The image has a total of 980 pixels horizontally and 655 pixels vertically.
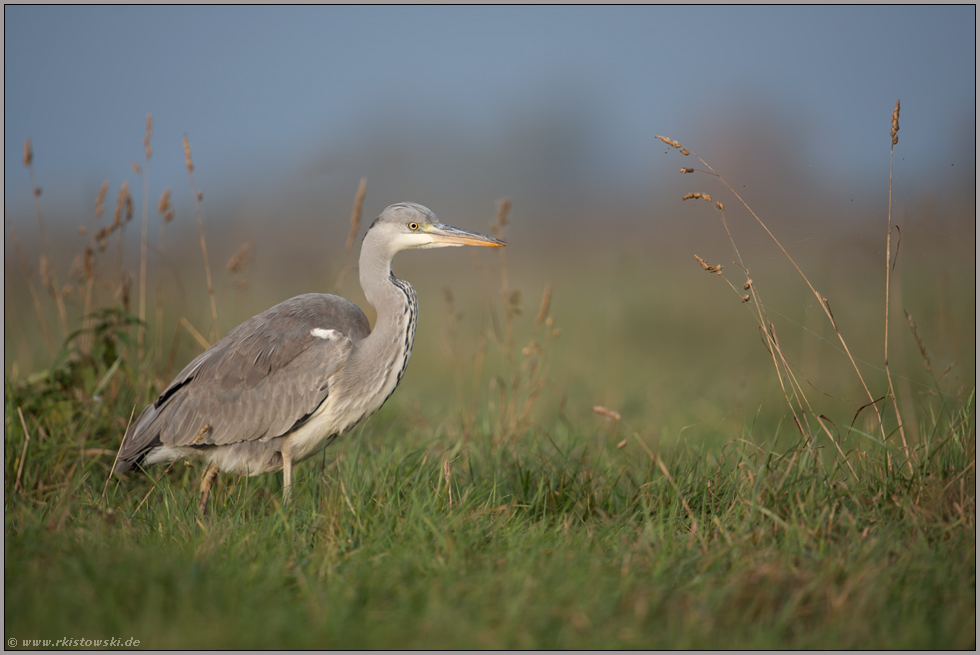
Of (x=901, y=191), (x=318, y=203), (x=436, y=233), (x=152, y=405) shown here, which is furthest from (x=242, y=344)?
(x=318, y=203)

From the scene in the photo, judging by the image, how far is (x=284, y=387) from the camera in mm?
4004

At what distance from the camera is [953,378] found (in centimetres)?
552

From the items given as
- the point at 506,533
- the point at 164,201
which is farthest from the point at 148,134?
the point at 506,533

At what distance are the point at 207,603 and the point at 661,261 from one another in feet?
33.2

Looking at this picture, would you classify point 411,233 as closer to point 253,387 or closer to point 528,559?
point 253,387

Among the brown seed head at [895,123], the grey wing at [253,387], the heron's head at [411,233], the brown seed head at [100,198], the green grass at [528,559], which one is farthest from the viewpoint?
the brown seed head at [100,198]

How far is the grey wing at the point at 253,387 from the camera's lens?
13.1 feet

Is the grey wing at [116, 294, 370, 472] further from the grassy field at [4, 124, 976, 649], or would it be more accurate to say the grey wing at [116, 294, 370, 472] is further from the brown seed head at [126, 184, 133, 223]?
the brown seed head at [126, 184, 133, 223]

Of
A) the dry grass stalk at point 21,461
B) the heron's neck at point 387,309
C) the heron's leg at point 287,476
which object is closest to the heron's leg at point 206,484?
the heron's leg at point 287,476

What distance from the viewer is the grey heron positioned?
3.99 m

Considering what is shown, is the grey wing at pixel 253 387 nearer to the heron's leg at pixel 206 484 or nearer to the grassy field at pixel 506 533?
the heron's leg at pixel 206 484

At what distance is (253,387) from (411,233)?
1281mm

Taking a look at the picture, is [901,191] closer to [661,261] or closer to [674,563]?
[674,563]

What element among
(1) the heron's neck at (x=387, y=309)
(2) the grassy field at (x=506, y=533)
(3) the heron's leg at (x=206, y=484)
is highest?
(1) the heron's neck at (x=387, y=309)
